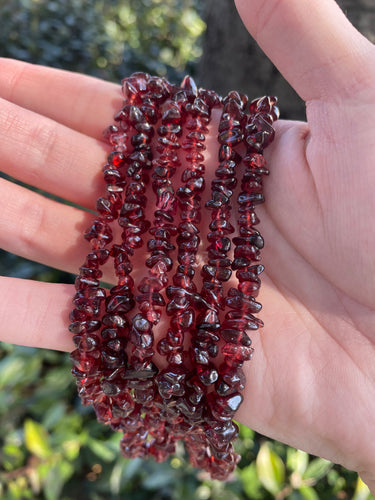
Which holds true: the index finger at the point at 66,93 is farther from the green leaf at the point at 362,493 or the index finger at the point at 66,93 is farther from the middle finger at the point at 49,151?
the green leaf at the point at 362,493

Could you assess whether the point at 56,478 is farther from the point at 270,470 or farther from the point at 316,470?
the point at 316,470

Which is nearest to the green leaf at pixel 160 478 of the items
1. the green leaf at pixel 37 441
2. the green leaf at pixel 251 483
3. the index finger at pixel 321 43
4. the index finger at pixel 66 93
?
the green leaf at pixel 251 483

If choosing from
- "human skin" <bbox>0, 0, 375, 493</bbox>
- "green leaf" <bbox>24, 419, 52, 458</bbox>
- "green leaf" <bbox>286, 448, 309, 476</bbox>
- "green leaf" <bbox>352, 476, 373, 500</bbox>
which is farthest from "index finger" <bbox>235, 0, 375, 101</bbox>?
"green leaf" <bbox>24, 419, 52, 458</bbox>

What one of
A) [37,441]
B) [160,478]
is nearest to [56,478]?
[37,441]

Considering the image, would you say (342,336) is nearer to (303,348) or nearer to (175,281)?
(303,348)

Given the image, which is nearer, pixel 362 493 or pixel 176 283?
pixel 176 283

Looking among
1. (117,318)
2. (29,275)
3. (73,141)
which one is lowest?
(29,275)

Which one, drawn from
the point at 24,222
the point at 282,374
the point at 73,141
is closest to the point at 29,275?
the point at 24,222
